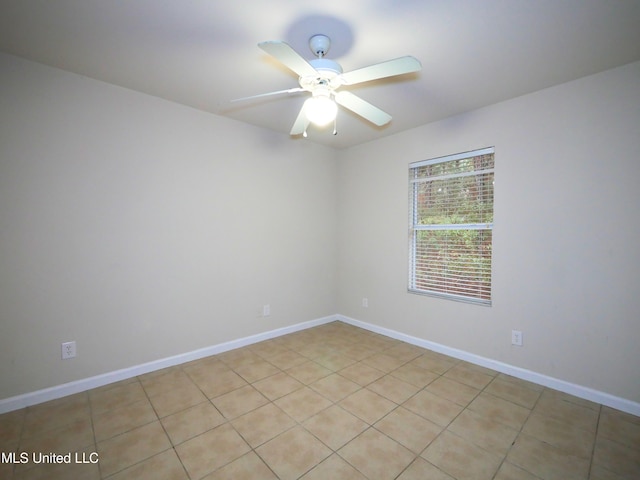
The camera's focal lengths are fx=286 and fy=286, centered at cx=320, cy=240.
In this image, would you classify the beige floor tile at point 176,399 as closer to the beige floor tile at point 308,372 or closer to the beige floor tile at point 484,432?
the beige floor tile at point 308,372

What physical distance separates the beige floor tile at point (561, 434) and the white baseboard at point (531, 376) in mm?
452

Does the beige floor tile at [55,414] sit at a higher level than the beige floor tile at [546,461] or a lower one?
higher

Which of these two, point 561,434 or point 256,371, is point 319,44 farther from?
point 561,434

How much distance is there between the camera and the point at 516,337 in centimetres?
248

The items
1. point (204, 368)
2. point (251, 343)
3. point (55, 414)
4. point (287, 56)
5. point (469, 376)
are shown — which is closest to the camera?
point (287, 56)

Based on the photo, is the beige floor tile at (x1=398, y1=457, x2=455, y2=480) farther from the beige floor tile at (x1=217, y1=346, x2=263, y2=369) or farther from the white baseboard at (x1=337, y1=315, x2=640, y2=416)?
the beige floor tile at (x1=217, y1=346, x2=263, y2=369)

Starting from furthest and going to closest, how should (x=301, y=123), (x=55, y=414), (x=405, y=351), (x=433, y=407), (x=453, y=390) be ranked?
(x=405, y=351)
(x=453, y=390)
(x=301, y=123)
(x=433, y=407)
(x=55, y=414)

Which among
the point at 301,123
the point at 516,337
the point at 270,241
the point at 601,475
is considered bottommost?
the point at 601,475

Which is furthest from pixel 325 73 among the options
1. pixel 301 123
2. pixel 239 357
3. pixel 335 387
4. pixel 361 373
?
pixel 239 357

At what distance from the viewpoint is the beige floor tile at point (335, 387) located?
221cm

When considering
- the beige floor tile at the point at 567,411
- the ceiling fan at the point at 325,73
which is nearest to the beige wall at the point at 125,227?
the ceiling fan at the point at 325,73

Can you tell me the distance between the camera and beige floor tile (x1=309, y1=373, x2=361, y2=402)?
7.27ft

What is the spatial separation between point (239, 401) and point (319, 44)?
2.49 meters

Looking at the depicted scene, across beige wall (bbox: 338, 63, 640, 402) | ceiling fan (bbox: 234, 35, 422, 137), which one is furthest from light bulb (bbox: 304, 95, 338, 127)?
beige wall (bbox: 338, 63, 640, 402)
